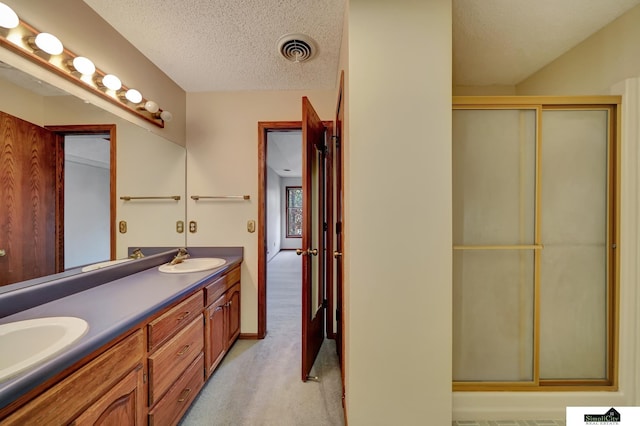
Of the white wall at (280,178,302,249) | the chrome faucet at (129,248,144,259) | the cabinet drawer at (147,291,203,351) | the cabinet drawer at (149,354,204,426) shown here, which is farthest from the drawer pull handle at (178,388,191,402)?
the white wall at (280,178,302,249)

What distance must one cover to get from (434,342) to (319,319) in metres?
1.15

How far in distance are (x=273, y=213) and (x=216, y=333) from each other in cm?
546

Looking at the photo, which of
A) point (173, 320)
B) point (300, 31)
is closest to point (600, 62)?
point (300, 31)

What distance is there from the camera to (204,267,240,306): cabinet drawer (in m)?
1.70

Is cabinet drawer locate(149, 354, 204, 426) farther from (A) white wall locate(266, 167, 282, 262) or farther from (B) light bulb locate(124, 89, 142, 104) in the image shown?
(A) white wall locate(266, 167, 282, 262)

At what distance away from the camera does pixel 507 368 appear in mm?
1430

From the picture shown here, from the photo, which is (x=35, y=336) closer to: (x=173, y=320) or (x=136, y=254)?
(x=173, y=320)

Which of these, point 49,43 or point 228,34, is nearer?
point 49,43

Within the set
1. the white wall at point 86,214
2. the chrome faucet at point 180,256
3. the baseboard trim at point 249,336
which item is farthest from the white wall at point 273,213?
the white wall at point 86,214

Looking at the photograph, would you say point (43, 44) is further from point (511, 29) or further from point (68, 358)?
point (511, 29)

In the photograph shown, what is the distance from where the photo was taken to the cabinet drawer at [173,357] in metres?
1.16

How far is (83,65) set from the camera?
131 cm

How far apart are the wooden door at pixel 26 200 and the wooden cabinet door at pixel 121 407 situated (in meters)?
0.69

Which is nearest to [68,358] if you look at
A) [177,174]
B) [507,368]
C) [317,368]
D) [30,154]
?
[30,154]
